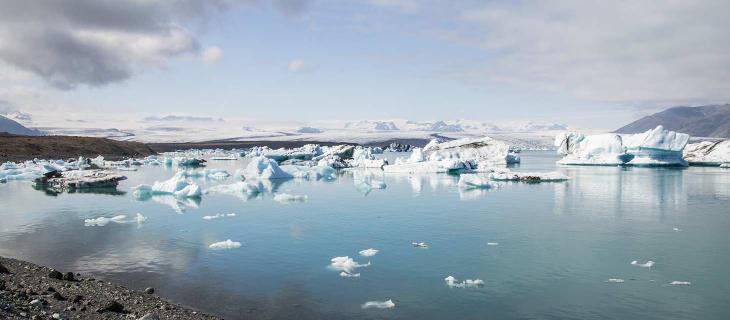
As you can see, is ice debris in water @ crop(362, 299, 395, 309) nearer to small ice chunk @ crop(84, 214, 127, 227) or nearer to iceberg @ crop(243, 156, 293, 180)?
small ice chunk @ crop(84, 214, 127, 227)

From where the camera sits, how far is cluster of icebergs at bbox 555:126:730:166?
122ft

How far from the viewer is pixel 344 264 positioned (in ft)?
30.0

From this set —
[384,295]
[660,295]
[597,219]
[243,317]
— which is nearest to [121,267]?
[243,317]

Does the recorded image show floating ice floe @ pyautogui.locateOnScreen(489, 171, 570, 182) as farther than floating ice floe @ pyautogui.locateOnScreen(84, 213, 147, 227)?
Yes

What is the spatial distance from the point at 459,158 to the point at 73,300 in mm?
31103

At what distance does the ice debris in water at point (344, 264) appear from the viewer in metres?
8.99

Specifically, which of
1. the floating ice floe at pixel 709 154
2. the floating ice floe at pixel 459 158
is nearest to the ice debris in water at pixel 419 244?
the floating ice floe at pixel 459 158

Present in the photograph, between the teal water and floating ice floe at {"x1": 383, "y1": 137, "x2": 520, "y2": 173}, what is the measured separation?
14202 mm

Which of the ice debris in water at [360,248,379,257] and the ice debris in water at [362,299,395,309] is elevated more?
the ice debris in water at [360,248,379,257]

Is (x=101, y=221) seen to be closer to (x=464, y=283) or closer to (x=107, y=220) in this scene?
(x=107, y=220)

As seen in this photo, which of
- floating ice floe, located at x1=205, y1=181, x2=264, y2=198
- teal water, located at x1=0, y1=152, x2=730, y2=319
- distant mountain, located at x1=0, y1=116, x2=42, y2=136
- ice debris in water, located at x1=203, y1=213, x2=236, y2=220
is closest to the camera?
teal water, located at x1=0, y1=152, x2=730, y2=319

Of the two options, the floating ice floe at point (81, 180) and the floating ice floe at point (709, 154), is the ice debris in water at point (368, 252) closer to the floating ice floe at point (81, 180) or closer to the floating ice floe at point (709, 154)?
the floating ice floe at point (81, 180)

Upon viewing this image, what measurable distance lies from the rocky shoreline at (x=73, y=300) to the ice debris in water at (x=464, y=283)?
3.54 meters

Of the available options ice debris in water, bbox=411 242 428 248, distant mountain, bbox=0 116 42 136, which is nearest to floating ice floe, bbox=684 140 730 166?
ice debris in water, bbox=411 242 428 248
